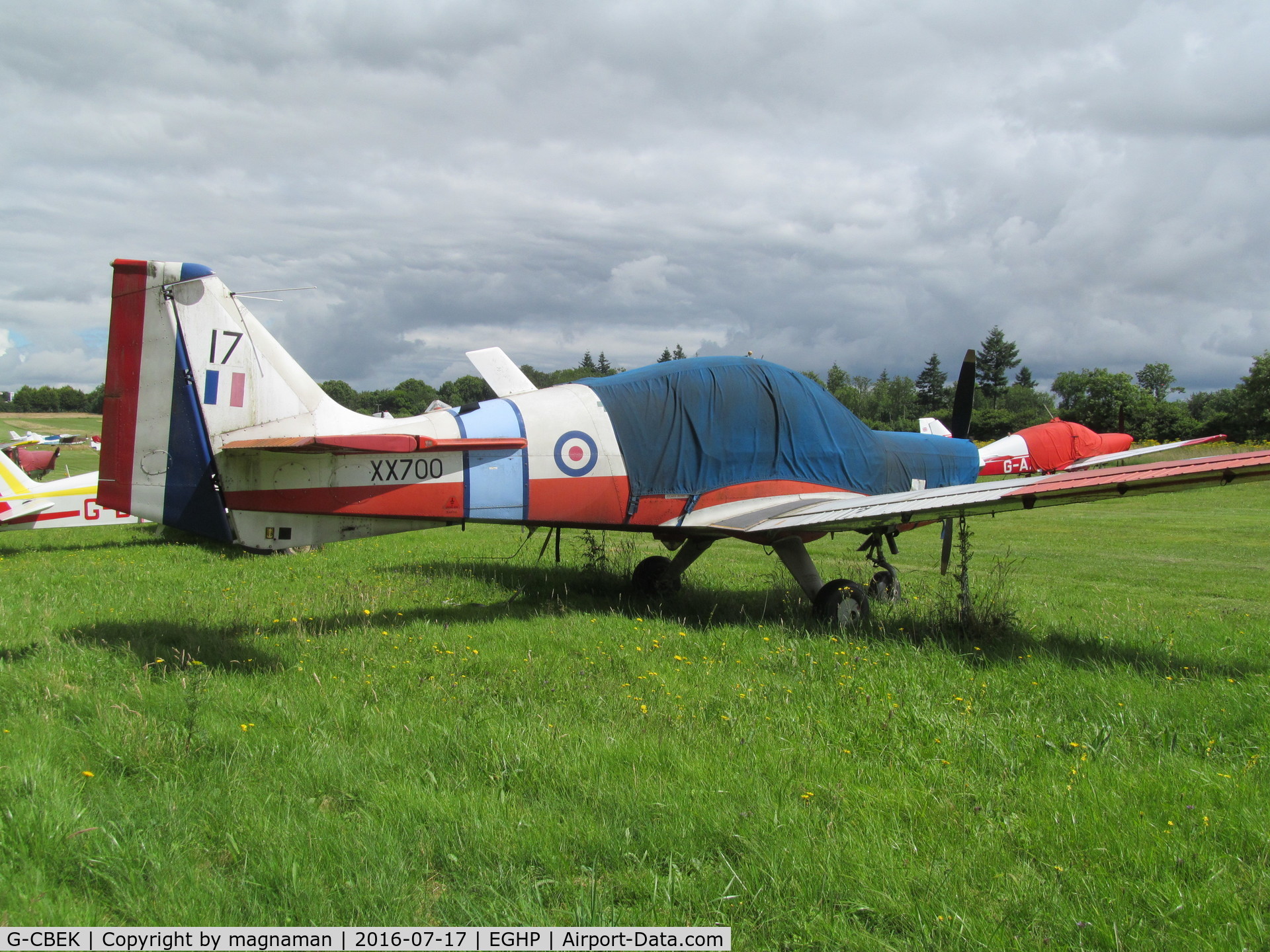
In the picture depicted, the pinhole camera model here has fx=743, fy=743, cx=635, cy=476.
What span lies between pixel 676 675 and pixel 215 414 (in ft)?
12.8

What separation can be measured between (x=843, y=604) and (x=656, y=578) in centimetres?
252

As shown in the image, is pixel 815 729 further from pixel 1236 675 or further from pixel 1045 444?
pixel 1045 444

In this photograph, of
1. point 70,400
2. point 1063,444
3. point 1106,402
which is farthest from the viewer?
point 70,400

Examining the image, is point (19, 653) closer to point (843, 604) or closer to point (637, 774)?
point (637, 774)

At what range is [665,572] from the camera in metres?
9.09

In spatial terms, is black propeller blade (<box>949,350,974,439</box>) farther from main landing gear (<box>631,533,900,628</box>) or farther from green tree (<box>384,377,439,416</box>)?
green tree (<box>384,377,439,416</box>)

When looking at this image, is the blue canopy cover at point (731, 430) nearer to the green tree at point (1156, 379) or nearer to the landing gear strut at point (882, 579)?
the landing gear strut at point (882, 579)

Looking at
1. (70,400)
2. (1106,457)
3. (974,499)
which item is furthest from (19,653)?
(70,400)

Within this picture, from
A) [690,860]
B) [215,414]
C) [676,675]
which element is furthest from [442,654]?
[690,860]

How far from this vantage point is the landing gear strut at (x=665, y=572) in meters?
9.04

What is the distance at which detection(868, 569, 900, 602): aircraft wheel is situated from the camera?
359 inches

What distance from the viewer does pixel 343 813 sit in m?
3.20

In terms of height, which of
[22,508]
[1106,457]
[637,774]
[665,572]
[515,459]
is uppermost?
[1106,457]

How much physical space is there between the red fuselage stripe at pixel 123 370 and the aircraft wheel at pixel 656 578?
543cm
